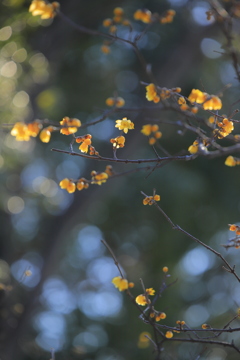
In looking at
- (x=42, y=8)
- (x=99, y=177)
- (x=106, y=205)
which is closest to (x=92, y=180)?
(x=99, y=177)

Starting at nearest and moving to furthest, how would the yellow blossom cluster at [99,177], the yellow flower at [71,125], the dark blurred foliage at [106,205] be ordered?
the yellow flower at [71,125] → the yellow blossom cluster at [99,177] → the dark blurred foliage at [106,205]

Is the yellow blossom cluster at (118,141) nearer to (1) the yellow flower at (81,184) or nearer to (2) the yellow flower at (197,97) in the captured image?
(1) the yellow flower at (81,184)

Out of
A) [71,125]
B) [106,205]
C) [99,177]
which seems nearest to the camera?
[71,125]

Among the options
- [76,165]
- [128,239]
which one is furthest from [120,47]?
[128,239]

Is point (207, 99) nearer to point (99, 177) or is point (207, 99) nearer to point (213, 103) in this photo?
point (213, 103)

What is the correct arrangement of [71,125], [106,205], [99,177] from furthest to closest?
[106,205] → [99,177] → [71,125]

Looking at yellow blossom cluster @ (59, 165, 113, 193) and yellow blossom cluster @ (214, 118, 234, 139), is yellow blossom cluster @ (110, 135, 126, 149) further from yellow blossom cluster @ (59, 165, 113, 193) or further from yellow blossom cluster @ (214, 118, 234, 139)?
yellow blossom cluster @ (214, 118, 234, 139)

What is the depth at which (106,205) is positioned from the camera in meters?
4.43

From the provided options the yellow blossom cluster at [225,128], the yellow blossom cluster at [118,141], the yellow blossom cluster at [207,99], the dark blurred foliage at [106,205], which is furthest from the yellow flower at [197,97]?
the dark blurred foliage at [106,205]

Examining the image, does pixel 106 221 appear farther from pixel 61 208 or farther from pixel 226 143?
pixel 226 143

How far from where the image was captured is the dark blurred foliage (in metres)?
3.54

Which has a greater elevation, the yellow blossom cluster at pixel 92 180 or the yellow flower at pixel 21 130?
the yellow flower at pixel 21 130

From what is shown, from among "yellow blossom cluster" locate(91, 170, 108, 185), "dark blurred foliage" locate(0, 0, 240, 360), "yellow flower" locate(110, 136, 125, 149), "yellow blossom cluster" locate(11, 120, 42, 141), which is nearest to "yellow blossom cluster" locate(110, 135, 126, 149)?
"yellow flower" locate(110, 136, 125, 149)

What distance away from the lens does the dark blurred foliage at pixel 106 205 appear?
11.6ft
